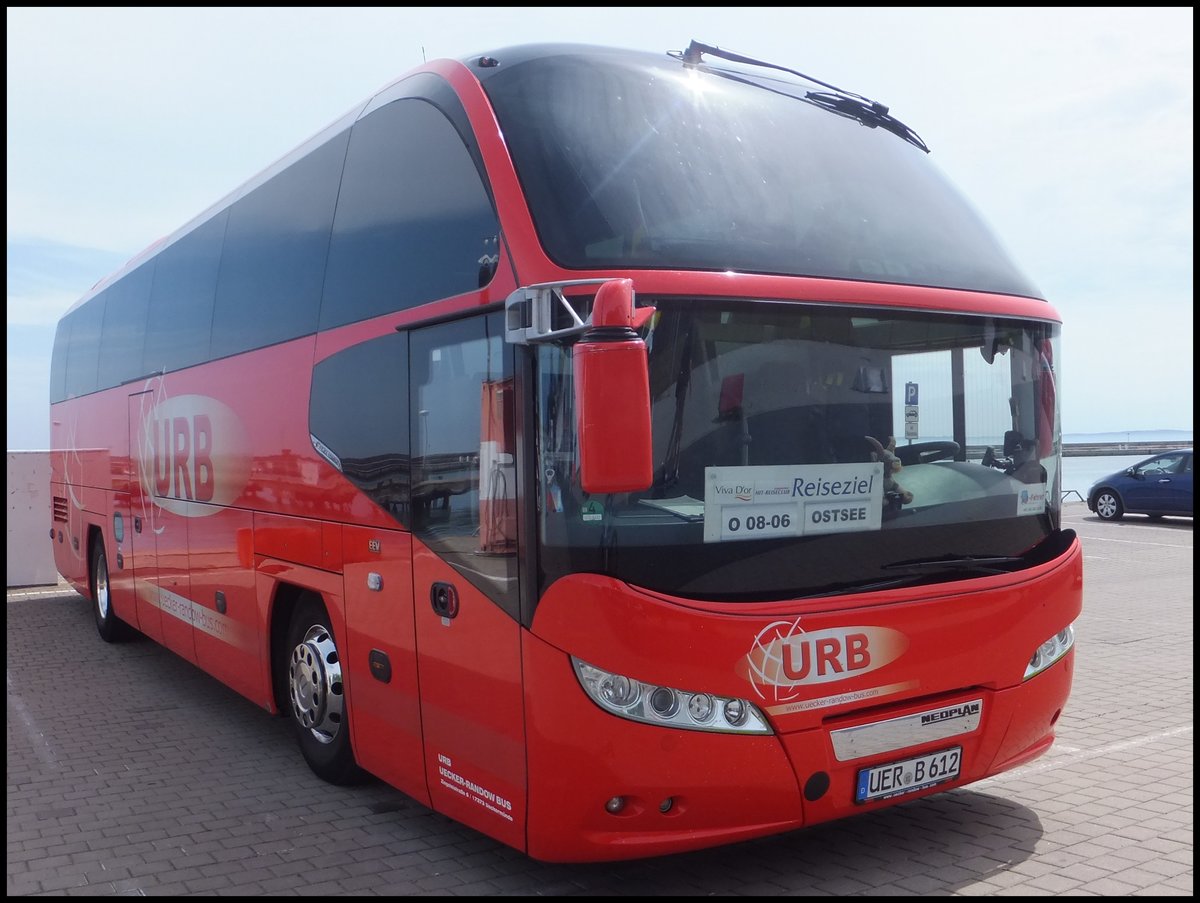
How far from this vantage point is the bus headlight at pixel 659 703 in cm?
410

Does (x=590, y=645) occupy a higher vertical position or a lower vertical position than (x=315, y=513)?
lower

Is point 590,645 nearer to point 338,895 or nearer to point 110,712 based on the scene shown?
point 338,895

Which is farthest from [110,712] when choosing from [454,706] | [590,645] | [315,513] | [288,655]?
[590,645]

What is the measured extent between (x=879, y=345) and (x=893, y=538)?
2.65ft

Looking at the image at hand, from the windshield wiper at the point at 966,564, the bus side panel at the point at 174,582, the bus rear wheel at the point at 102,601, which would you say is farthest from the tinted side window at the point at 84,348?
the windshield wiper at the point at 966,564

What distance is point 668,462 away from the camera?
13.7 feet

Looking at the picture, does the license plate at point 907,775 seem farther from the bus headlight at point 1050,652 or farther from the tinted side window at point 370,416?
the tinted side window at point 370,416

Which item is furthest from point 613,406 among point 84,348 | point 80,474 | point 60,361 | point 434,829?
point 60,361

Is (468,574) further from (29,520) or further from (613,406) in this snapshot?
→ (29,520)

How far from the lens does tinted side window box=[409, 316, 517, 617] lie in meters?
4.37

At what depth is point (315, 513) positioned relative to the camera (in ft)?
20.1

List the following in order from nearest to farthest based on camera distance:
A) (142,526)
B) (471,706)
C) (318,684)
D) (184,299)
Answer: (471,706) < (318,684) < (184,299) < (142,526)

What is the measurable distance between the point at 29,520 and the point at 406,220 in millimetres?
12519

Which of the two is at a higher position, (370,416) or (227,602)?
(370,416)
